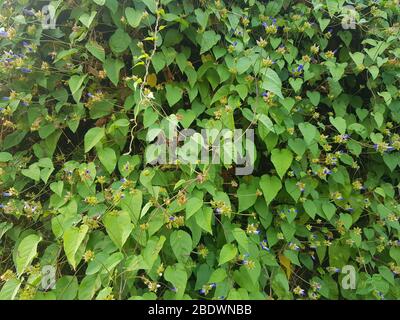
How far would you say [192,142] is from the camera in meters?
1.39

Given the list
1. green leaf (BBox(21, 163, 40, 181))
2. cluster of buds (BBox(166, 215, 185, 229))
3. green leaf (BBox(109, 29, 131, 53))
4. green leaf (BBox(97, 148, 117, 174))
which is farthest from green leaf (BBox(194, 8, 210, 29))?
green leaf (BBox(21, 163, 40, 181))

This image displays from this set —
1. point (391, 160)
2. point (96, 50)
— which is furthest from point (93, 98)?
point (391, 160)

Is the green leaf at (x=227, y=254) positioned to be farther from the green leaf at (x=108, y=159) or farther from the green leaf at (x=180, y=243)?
the green leaf at (x=108, y=159)

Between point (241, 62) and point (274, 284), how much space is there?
1.01 metres

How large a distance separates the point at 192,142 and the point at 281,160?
16.3 inches

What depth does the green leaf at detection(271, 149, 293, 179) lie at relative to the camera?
1481 millimetres

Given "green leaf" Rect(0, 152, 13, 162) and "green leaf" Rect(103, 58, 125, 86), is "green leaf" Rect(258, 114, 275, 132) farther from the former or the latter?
"green leaf" Rect(0, 152, 13, 162)

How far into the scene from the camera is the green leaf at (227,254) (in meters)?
1.33

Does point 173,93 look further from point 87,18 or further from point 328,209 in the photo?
point 328,209

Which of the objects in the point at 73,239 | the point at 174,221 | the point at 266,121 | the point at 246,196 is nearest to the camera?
the point at 73,239

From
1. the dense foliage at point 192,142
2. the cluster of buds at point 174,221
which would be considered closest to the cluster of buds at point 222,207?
the dense foliage at point 192,142
